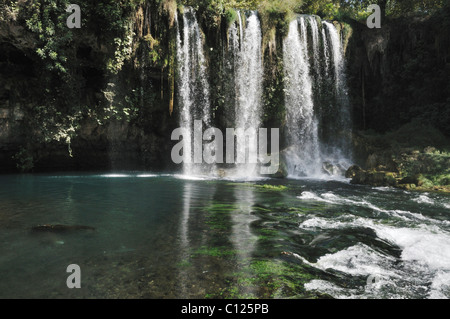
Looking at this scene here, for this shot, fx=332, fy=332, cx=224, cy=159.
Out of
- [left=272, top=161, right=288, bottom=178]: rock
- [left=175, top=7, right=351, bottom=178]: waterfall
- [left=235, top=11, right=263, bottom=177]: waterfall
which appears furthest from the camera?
[left=235, top=11, right=263, bottom=177]: waterfall

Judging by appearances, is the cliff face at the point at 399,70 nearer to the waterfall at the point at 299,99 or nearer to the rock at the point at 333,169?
the waterfall at the point at 299,99

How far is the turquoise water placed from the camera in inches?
141

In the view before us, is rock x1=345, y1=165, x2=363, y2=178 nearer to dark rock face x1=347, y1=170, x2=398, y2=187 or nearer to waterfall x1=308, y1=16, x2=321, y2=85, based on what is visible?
dark rock face x1=347, y1=170, x2=398, y2=187

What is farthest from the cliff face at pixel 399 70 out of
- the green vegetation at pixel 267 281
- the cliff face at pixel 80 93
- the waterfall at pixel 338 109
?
the green vegetation at pixel 267 281

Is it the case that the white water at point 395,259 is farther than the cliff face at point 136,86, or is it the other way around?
the cliff face at point 136,86

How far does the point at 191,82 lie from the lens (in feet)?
58.0

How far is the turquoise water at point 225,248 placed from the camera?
3592 millimetres

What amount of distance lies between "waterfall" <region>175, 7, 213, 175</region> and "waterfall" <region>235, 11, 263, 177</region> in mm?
1918

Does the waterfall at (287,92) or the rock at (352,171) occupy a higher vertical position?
the waterfall at (287,92)

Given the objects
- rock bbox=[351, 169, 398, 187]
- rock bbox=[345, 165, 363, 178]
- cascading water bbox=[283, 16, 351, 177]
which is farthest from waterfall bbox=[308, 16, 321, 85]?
rock bbox=[351, 169, 398, 187]

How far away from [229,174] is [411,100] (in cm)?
1230

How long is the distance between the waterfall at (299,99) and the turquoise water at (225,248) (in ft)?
34.4
